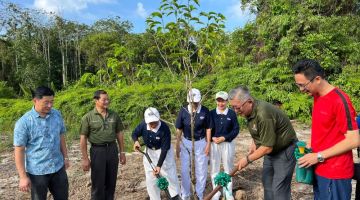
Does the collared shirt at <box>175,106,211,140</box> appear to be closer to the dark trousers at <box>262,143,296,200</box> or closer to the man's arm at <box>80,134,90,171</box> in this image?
the man's arm at <box>80,134,90,171</box>

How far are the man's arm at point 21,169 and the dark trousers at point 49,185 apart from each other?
145mm

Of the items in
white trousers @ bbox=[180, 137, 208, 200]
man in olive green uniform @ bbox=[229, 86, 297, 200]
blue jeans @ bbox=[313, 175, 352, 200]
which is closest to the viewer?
blue jeans @ bbox=[313, 175, 352, 200]

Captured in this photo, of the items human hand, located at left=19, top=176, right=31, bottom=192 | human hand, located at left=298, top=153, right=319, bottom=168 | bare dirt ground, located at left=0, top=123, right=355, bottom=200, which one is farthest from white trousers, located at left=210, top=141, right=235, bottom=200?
human hand, located at left=19, top=176, right=31, bottom=192

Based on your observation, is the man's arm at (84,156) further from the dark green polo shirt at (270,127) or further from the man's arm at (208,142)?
the dark green polo shirt at (270,127)

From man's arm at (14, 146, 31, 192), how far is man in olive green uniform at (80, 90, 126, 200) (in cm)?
107

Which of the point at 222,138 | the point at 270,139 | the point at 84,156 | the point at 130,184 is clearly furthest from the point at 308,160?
the point at 130,184

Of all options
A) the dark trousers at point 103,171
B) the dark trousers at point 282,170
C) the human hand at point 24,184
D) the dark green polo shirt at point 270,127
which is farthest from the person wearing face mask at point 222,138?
the human hand at point 24,184

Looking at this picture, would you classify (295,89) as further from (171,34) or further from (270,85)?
(171,34)

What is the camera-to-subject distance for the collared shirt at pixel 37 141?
132 inches

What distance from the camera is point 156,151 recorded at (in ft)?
14.7

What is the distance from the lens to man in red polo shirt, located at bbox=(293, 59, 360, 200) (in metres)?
2.43

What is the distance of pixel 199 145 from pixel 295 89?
6.49 metres

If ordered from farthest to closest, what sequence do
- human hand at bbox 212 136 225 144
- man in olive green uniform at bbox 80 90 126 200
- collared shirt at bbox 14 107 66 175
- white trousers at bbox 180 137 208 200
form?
human hand at bbox 212 136 225 144 → white trousers at bbox 180 137 208 200 → man in olive green uniform at bbox 80 90 126 200 → collared shirt at bbox 14 107 66 175

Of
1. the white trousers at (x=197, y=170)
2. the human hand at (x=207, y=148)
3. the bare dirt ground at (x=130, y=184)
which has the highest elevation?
the human hand at (x=207, y=148)
